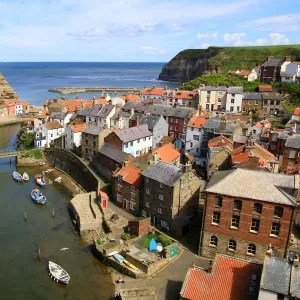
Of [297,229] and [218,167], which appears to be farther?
[218,167]

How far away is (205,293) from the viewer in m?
28.5

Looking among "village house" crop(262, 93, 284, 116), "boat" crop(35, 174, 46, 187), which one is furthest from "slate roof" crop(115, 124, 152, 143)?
"village house" crop(262, 93, 284, 116)

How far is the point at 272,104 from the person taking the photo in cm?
8994

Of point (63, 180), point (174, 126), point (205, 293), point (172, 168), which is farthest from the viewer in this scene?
point (174, 126)

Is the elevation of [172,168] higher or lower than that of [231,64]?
lower

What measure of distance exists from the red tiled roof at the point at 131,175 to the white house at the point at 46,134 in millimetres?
36141

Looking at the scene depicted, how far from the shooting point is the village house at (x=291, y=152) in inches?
2130

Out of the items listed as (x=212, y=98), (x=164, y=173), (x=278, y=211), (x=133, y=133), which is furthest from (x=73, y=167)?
(x=212, y=98)

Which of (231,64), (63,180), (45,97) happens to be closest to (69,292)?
(63,180)

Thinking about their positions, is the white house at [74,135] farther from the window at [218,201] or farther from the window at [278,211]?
the window at [278,211]

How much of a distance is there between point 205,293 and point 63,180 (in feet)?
146

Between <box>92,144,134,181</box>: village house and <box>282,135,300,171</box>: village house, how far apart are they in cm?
2407

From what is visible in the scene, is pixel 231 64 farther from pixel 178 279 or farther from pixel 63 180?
pixel 178 279

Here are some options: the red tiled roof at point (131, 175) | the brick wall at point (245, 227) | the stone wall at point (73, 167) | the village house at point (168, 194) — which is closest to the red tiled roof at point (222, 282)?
the brick wall at point (245, 227)
